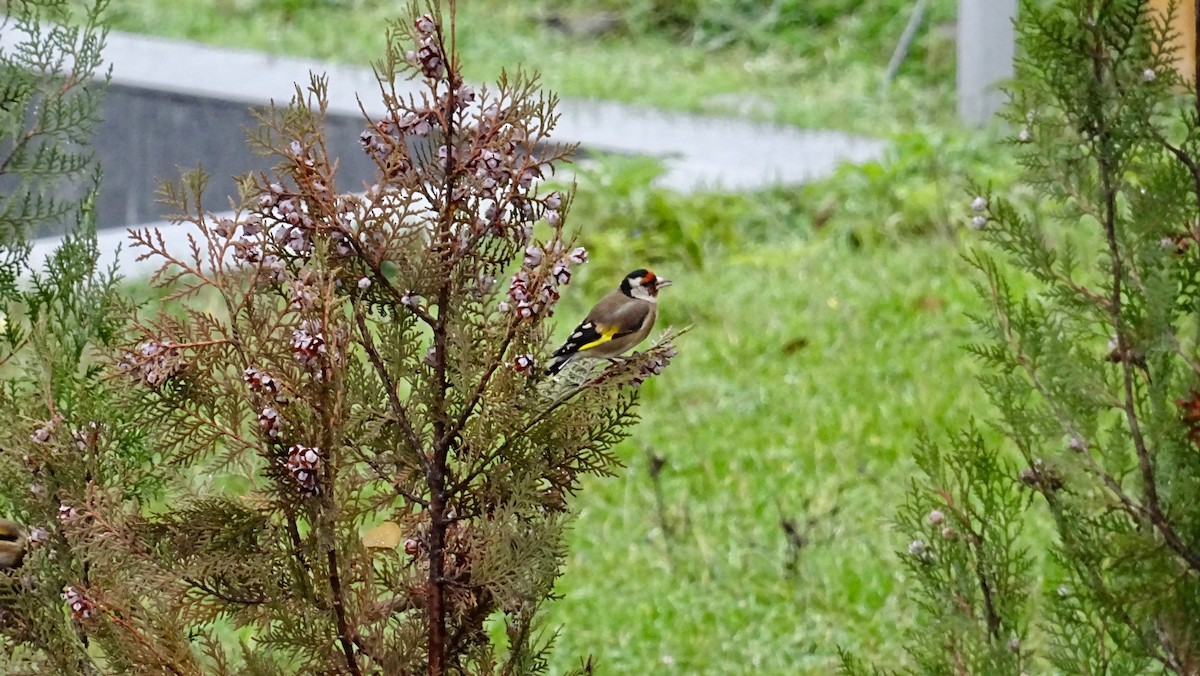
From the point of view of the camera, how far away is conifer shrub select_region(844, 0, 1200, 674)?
2.39m

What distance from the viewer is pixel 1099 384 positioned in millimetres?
2504

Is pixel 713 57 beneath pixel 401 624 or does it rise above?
above

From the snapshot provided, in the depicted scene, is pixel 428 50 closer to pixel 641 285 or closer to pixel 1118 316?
pixel 641 285

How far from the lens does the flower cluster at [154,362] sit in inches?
76.6

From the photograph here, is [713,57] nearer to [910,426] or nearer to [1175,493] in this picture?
[910,426]

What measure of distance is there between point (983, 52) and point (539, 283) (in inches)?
330

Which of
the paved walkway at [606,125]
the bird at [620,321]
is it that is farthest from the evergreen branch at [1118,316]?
the paved walkway at [606,125]

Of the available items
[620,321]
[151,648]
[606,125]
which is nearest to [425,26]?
[151,648]

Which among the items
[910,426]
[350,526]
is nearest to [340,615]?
[350,526]

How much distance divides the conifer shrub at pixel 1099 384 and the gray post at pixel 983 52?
7.22 metres

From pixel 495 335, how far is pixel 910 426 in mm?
3703

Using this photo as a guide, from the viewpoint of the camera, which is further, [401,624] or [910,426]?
[910,426]

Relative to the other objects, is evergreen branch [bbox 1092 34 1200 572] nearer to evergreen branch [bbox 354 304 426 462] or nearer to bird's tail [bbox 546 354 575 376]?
bird's tail [bbox 546 354 575 376]

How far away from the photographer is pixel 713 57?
1350 cm
